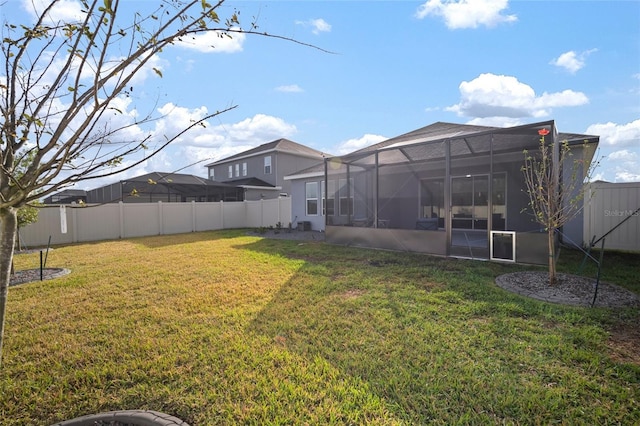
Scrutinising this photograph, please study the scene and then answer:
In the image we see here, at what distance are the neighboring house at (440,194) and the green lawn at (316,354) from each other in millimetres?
2340

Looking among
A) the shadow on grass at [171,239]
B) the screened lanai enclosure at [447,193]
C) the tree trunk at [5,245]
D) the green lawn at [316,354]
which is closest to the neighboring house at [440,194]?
the screened lanai enclosure at [447,193]

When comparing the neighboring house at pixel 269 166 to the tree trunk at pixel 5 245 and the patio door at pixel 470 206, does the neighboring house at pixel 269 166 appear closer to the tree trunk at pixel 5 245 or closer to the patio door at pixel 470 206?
the patio door at pixel 470 206

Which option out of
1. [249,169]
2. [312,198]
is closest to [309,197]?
[312,198]

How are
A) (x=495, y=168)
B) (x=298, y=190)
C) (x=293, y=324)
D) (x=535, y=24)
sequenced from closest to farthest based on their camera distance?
(x=293, y=324) → (x=535, y=24) → (x=495, y=168) → (x=298, y=190)

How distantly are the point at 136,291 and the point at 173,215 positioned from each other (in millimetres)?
11286

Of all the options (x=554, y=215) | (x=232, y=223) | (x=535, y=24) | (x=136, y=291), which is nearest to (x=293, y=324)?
(x=136, y=291)

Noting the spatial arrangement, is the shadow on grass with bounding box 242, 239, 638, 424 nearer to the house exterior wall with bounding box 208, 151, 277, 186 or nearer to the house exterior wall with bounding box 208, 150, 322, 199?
the house exterior wall with bounding box 208, 150, 322, 199

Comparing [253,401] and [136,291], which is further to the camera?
[136,291]

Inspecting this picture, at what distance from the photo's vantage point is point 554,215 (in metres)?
4.91

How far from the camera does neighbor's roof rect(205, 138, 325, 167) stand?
73.7 feet

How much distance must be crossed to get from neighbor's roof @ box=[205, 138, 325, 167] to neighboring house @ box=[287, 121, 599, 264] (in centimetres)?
811

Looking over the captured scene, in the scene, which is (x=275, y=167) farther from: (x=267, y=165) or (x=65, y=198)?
(x=65, y=198)

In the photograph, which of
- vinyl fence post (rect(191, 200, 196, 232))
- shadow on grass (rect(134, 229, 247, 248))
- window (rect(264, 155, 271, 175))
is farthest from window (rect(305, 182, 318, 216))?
window (rect(264, 155, 271, 175))

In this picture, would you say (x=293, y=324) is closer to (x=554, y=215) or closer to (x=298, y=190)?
(x=554, y=215)
